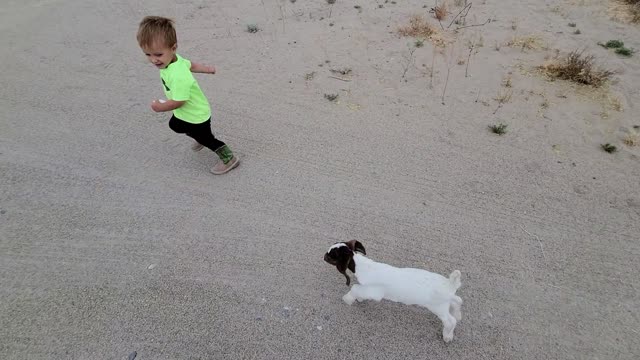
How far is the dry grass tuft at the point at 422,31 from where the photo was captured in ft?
17.8

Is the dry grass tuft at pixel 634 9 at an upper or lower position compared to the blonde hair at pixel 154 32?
lower

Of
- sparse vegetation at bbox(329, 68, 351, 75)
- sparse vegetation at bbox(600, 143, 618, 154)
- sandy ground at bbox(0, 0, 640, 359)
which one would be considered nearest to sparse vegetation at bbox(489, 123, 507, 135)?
sandy ground at bbox(0, 0, 640, 359)

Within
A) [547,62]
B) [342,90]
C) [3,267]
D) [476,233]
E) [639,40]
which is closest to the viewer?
[3,267]

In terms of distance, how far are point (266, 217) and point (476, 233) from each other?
1658mm

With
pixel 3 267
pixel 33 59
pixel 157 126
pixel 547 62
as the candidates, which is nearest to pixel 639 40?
pixel 547 62

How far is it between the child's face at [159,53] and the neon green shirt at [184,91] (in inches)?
2.3

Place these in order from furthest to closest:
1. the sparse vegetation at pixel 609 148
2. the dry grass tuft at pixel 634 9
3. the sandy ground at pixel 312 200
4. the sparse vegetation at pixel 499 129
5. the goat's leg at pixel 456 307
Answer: the dry grass tuft at pixel 634 9 → the sparse vegetation at pixel 499 129 → the sparse vegetation at pixel 609 148 → the sandy ground at pixel 312 200 → the goat's leg at pixel 456 307

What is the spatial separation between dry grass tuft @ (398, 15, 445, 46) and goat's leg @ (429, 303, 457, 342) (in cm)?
420

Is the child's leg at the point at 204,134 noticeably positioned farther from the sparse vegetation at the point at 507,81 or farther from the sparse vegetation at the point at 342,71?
the sparse vegetation at the point at 507,81

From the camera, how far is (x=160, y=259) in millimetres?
2781

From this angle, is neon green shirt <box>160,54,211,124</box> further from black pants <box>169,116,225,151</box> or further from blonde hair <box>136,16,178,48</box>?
blonde hair <box>136,16,178,48</box>

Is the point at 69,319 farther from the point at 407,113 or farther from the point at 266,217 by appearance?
the point at 407,113

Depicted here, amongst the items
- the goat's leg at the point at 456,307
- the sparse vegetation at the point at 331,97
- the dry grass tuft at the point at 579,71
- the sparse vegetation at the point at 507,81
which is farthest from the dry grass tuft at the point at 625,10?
the goat's leg at the point at 456,307

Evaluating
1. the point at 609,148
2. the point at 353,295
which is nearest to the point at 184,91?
the point at 353,295
